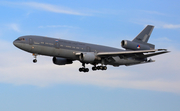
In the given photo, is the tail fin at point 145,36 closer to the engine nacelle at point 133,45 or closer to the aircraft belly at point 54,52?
the engine nacelle at point 133,45

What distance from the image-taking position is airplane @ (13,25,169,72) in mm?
53812

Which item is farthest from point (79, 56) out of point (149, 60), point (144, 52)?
point (149, 60)

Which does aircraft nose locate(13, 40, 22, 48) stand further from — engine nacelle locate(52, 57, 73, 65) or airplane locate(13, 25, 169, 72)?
engine nacelle locate(52, 57, 73, 65)

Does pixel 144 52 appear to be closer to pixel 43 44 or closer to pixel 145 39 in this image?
pixel 145 39

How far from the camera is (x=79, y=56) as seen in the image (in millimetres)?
56156

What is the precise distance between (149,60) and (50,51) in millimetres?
20049

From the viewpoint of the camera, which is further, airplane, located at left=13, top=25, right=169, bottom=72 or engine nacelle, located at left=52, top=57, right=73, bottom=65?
engine nacelle, located at left=52, top=57, right=73, bottom=65

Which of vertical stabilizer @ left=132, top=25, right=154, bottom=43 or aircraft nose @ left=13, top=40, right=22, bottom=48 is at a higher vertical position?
vertical stabilizer @ left=132, top=25, right=154, bottom=43

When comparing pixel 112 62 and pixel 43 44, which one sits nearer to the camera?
pixel 43 44

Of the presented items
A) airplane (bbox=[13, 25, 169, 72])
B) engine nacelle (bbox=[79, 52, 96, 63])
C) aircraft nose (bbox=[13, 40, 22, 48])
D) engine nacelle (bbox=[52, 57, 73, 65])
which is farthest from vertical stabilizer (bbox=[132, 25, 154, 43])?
aircraft nose (bbox=[13, 40, 22, 48])

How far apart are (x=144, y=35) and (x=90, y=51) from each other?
1202cm

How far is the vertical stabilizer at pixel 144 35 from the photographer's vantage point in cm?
6275

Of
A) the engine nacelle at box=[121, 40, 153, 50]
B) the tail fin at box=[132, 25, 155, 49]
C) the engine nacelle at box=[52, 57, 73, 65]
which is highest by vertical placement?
the tail fin at box=[132, 25, 155, 49]

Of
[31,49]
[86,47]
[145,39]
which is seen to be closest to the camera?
[31,49]
